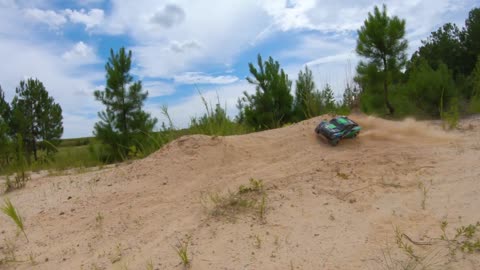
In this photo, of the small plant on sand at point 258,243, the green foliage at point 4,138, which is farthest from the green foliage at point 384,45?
the green foliage at point 4,138

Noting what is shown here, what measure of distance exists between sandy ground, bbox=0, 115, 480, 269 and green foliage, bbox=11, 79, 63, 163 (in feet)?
44.0

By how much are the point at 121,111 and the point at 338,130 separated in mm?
8432

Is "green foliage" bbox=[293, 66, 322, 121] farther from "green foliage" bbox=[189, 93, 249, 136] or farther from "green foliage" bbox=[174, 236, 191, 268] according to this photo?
"green foliage" bbox=[174, 236, 191, 268]

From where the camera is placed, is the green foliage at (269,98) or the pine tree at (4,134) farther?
the pine tree at (4,134)

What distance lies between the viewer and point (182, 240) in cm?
263

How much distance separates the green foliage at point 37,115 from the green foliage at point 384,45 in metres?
14.1

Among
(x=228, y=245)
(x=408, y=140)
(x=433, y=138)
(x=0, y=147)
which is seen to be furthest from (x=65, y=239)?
(x=0, y=147)

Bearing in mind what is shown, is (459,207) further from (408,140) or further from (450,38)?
(450,38)

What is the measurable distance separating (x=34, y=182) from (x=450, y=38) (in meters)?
17.2

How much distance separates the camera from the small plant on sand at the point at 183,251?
2.34 meters

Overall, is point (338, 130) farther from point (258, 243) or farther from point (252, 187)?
point (258, 243)

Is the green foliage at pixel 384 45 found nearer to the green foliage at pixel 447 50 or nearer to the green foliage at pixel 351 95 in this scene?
the green foliage at pixel 351 95

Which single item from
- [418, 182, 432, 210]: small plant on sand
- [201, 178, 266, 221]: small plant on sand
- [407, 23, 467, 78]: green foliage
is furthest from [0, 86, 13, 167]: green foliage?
[407, 23, 467, 78]: green foliage

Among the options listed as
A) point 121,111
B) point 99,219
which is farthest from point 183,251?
point 121,111
